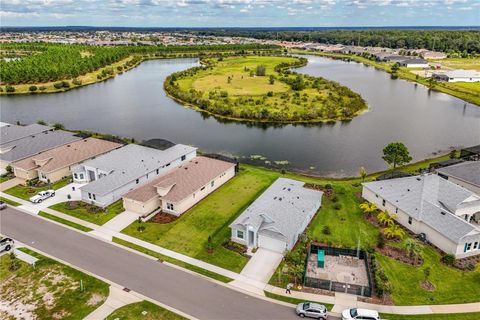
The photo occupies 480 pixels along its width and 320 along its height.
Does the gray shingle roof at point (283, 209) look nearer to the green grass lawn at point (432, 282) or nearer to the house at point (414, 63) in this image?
the green grass lawn at point (432, 282)

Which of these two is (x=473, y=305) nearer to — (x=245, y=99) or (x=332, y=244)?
(x=332, y=244)

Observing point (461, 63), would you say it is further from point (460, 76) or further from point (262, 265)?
point (262, 265)

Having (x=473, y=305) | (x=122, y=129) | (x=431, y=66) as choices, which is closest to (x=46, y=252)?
(x=473, y=305)

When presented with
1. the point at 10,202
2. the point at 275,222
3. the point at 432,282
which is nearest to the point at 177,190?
the point at 275,222

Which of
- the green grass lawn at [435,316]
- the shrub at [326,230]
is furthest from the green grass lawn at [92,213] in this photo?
the green grass lawn at [435,316]

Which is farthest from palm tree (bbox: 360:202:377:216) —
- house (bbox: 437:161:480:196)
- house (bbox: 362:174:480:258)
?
house (bbox: 437:161:480:196)
